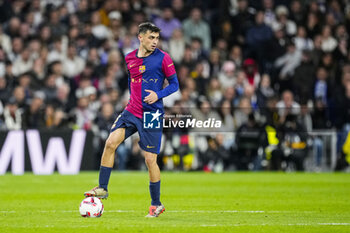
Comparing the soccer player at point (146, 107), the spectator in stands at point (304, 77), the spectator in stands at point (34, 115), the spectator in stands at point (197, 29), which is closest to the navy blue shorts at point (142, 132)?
the soccer player at point (146, 107)

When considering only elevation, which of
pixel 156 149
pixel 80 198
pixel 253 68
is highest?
pixel 253 68

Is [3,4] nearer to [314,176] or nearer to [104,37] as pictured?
[104,37]

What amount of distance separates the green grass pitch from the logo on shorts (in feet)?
3.83

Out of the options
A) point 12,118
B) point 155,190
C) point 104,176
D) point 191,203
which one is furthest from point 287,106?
point 104,176

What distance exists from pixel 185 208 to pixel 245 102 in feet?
33.2

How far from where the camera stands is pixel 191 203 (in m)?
11.9

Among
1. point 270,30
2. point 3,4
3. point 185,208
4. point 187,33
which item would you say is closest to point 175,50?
point 187,33

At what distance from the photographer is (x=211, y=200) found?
40.9 feet

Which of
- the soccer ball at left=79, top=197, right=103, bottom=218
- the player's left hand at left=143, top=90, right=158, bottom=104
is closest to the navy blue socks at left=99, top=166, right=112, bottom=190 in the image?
the soccer ball at left=79, top=197, right=103, bottom=218

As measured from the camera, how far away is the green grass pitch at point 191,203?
856 cm

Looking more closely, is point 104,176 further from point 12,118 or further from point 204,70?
point 204,70

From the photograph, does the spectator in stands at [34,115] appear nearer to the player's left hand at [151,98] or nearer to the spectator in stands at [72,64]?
the spectator in stands at [72,64]

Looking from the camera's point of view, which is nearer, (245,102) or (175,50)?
(245,102)

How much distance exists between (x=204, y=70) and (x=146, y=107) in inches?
512
